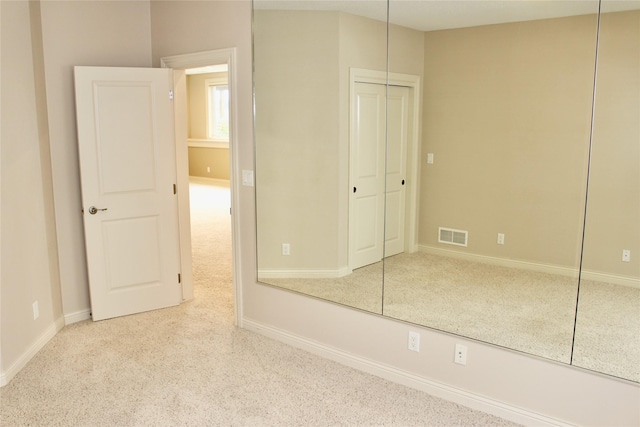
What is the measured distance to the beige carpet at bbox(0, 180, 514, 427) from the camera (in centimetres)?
265

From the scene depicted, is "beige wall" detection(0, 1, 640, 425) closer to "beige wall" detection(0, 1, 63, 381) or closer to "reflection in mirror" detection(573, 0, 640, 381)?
"beige wall" detection(0, 1, 63, 381)

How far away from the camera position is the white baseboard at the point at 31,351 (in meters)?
2.99

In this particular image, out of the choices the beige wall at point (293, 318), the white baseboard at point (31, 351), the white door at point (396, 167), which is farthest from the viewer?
the white baseboard at point (31, 351)

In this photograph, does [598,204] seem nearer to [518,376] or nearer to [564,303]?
[564,303]

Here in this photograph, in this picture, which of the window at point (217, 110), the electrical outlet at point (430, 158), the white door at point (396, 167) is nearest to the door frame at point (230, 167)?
the white door at point (396, 167)

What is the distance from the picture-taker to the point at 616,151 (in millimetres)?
2211

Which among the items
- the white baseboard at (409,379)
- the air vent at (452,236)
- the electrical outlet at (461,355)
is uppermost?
the air vent at (452,236)

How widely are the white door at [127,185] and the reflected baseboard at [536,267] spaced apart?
2.26 metres

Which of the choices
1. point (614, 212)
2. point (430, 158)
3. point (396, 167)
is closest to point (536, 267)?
point (614, 212)

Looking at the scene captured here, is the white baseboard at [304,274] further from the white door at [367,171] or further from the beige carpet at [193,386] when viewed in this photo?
the beige carpet at [193,386]

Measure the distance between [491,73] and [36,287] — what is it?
126 inches

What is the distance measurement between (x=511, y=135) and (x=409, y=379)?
5.00 feet

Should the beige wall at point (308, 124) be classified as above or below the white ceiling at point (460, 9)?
below

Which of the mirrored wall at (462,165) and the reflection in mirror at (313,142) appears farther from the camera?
the reflection in mirror at (313,142)
